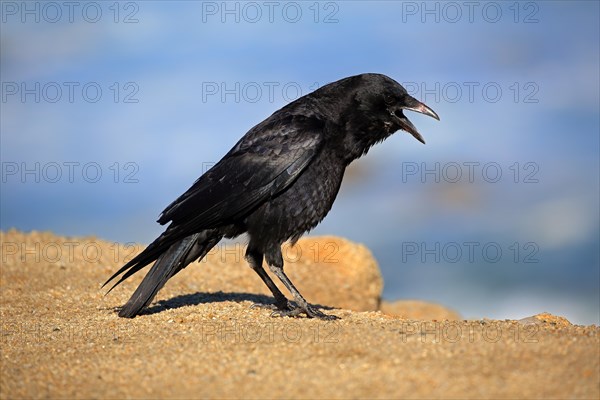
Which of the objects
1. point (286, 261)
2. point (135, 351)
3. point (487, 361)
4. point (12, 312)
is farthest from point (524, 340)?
point (286, 261)

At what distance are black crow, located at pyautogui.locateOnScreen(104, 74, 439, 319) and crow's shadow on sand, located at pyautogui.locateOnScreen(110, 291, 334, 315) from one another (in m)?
0.46

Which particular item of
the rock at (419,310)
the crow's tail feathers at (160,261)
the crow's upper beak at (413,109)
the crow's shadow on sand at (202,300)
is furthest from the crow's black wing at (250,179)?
the rock at (419,310)

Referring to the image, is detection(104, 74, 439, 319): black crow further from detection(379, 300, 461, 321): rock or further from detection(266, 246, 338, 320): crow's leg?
detection(379, 300, 461, 321): rock

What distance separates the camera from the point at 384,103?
24.1ft

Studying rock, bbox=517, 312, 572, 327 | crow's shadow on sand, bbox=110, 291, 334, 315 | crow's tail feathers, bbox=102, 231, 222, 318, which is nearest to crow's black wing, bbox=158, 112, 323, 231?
crow's tail feathers, bbox=102, 231, 222, 318

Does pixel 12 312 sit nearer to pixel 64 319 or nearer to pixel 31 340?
pixel 64 319

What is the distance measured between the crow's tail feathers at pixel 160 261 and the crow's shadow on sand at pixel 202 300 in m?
0.27

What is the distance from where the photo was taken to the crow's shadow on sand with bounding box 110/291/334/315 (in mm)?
7641

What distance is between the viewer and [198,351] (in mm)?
5254

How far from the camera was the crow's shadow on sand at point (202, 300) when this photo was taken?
25.1 feet

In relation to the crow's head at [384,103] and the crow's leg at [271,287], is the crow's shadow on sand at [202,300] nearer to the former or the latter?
the crow's leg at [271,287]

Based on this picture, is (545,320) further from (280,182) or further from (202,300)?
(202,300)

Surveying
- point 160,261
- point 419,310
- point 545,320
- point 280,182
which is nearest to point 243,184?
point 280,182

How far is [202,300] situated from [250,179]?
175 cm
